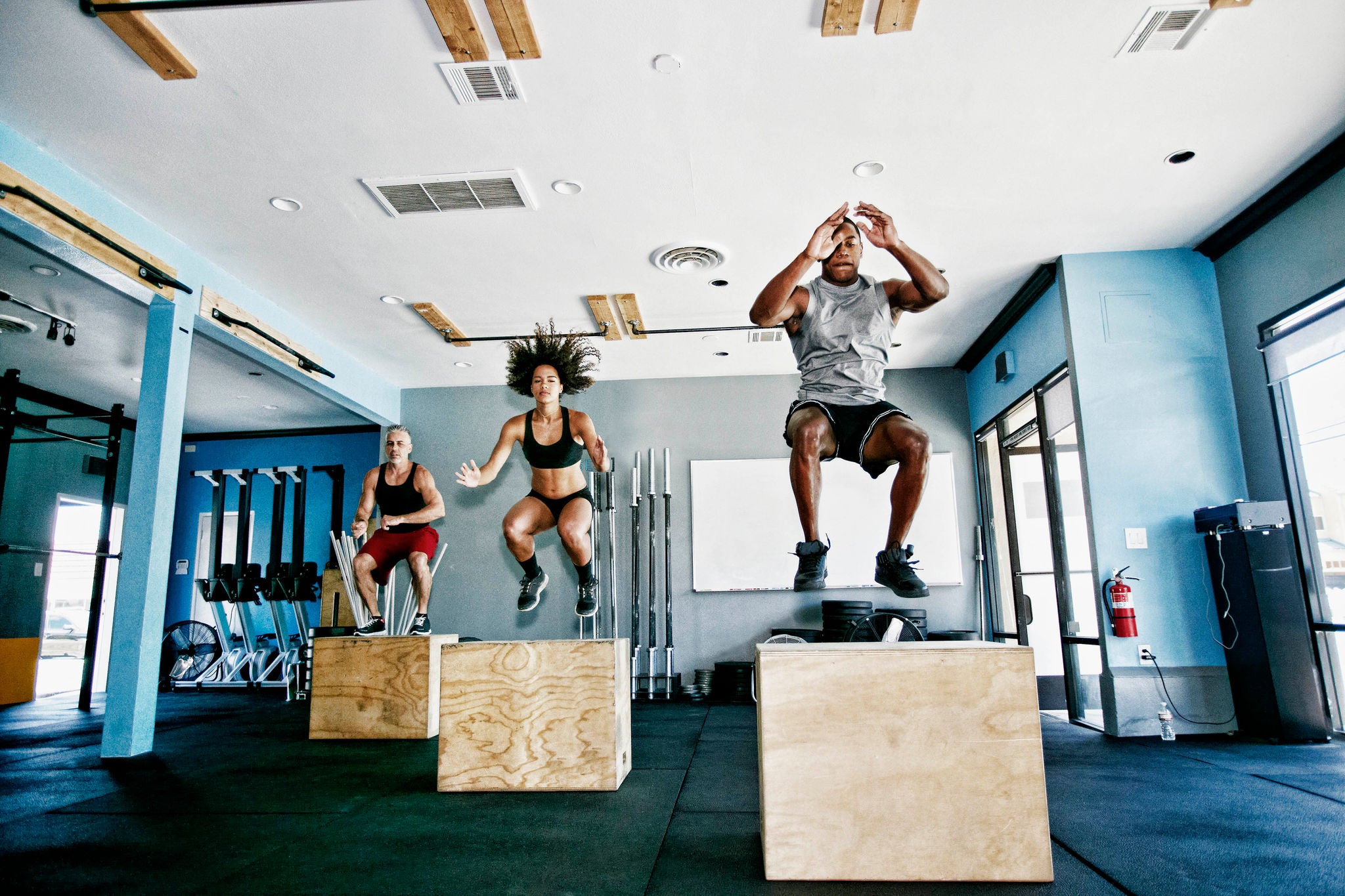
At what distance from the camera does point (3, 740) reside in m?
5.25

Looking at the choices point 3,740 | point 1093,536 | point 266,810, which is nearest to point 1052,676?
point 1093,536

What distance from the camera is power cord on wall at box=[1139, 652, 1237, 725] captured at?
4938mm

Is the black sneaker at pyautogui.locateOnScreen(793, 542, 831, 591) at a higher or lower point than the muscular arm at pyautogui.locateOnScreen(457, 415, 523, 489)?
lower

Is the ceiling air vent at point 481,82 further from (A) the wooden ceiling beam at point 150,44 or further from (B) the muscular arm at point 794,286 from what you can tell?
(B) the muscular arm at point 794,286

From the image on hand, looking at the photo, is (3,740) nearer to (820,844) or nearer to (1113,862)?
(820,844)

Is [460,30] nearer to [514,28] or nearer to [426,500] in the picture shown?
[514,28]

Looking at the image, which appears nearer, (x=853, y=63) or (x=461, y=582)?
(x=853, y=63)

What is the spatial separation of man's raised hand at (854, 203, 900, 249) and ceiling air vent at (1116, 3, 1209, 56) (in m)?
1.89

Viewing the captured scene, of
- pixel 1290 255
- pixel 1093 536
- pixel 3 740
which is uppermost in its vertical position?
pixel 1290 255

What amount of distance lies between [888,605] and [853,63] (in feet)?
18.0

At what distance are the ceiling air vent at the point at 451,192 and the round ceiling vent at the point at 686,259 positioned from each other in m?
1.09

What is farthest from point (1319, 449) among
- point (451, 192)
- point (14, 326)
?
point (14, 326)

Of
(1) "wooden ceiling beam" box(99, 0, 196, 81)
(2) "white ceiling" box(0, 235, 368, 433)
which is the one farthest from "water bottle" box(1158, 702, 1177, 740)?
(2) "white ceiling" box(0, 235, 368, 433)

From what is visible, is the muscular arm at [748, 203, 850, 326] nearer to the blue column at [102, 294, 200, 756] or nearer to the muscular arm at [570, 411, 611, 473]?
the muscular arm at [570, 411, 611, 473]
